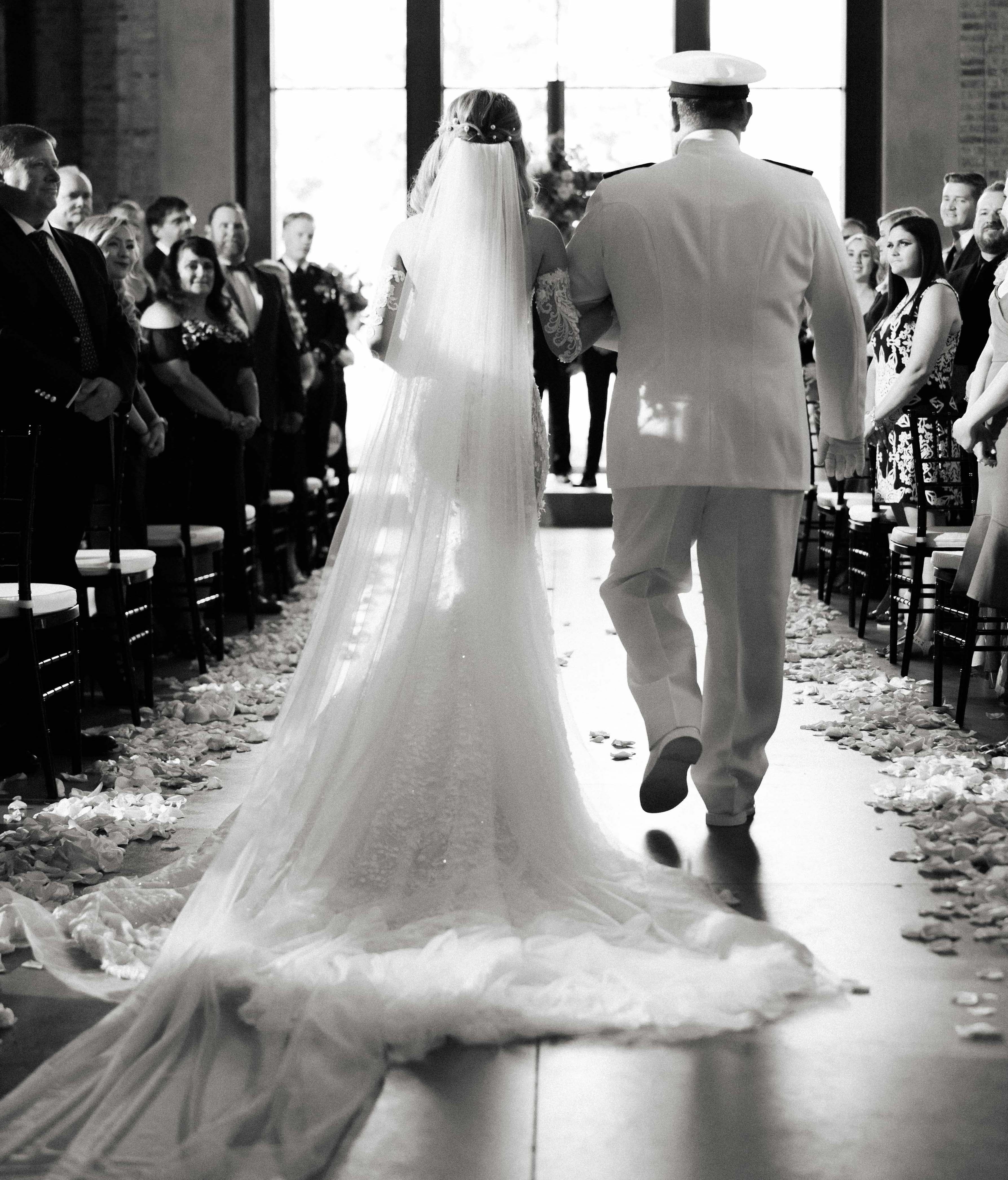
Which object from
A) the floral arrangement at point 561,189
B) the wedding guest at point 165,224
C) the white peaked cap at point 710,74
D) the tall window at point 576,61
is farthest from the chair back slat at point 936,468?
the tall window at point 576,61

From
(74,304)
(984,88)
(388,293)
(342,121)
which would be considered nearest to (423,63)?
(342,121)

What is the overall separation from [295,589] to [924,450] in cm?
397

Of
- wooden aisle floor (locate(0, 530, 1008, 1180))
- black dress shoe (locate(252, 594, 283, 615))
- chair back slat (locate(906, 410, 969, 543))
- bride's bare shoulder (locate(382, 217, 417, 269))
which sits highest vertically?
bride's bare shoulder (locate(382, 217, 417, 269))

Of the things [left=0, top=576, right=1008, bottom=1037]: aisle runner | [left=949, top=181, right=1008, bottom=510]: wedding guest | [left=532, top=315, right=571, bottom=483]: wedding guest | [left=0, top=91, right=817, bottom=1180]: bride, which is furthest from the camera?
[left=532, top=315, right=571, bottom=483]: wedding guest

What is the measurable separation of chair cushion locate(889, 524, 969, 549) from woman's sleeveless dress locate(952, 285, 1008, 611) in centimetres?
54

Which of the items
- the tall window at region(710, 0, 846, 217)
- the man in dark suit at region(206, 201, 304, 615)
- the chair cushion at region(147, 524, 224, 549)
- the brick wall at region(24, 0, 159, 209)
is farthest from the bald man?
the tall window at region(710, 0, 846, 217)

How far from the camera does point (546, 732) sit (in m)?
3.17

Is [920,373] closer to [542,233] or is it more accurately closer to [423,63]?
[542,233]

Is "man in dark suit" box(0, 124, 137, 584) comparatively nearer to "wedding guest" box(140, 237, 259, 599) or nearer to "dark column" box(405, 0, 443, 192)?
"wedding guest" box(140, 237, 259, 599)

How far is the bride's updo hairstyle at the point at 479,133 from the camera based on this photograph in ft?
11.0

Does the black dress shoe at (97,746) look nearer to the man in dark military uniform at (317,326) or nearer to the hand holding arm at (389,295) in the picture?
the hand holding arm at (389,295)

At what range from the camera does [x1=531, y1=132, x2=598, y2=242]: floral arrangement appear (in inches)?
425

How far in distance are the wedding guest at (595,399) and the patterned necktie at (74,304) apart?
25.6 ft

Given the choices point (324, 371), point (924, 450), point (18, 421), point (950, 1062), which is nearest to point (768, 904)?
point (950, 1062)
